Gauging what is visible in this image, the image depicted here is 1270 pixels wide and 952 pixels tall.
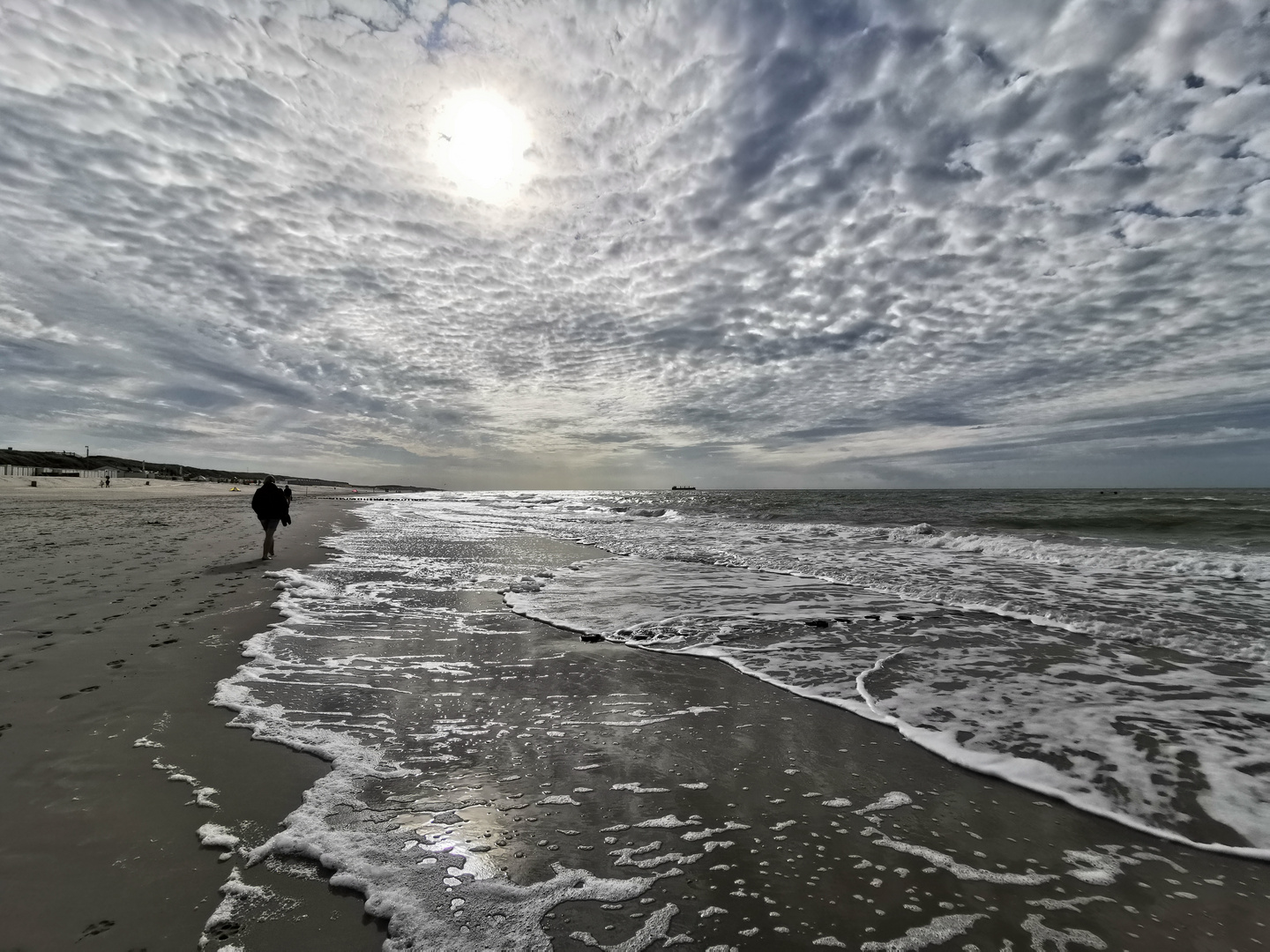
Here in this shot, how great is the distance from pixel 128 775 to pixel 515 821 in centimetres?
244

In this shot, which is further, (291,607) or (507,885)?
(291,607)

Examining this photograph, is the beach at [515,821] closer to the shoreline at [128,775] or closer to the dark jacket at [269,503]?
the shoreline at [128,775]

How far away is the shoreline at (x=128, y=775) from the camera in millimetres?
2258

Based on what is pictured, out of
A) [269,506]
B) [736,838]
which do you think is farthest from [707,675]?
[269,506]

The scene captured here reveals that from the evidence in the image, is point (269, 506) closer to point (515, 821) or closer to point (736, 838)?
point (515, 821)

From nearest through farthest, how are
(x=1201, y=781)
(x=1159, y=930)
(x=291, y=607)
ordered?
(x=1159, y=930) → (x=1201, y=781) → (x=291, y=607)

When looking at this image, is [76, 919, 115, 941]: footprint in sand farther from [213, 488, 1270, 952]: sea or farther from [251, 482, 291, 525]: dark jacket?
[251, 482, 291, 525]: dark jacket

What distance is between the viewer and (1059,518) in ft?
90.8

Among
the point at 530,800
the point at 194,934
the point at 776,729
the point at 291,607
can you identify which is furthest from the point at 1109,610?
the point at 291,607

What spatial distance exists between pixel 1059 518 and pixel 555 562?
27835 millimetres

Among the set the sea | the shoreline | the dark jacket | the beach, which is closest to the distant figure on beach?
the dark jacket

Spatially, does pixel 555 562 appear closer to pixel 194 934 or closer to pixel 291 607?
pixel 291 607

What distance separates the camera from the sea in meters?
2.74

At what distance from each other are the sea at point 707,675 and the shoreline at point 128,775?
7.9 inches
